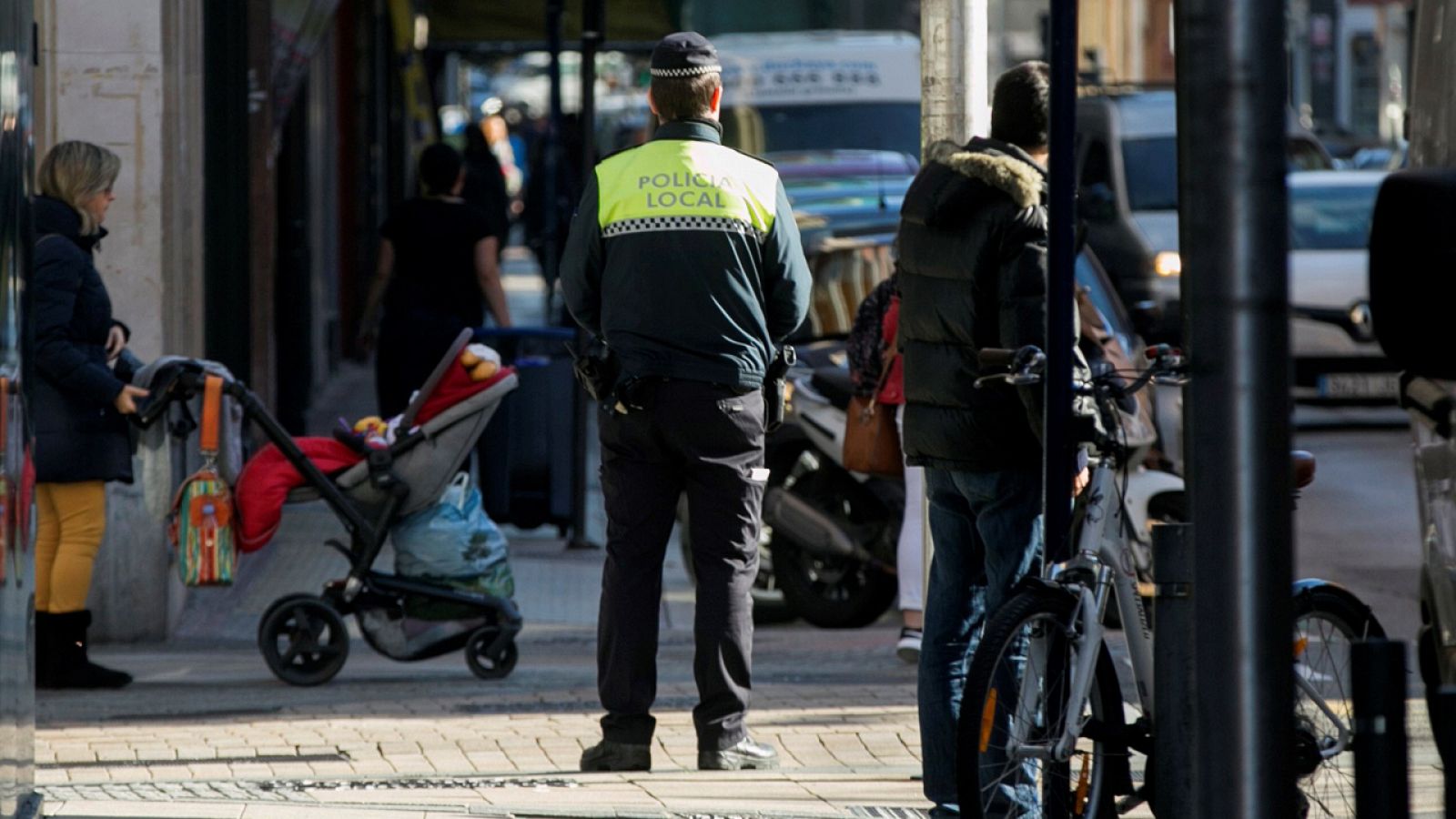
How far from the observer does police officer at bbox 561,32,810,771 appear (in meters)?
6.24

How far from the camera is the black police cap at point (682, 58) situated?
6309 mm

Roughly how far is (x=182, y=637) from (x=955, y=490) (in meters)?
4.48

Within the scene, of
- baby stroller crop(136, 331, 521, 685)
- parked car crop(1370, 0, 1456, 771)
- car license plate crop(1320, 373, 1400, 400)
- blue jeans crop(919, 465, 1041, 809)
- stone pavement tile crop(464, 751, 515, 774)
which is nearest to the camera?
parked car crop(1370, 0, 1456, 771)

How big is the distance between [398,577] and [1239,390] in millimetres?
5493

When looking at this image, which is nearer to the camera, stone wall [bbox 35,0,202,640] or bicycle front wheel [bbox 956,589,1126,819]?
bicycle front wheel [bbox 956,589,1126,819]

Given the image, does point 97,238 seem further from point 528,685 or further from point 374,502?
point 528,685

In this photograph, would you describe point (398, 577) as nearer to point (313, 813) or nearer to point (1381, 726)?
point (313, 813)

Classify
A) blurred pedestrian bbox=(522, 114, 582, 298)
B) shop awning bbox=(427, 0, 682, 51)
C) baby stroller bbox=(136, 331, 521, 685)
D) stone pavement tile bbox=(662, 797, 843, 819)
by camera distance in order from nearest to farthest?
stone pavement tile bbox=(662, 797, 843, 819) → baby stroller bbox=(136, 331, 521, 685) → shop awning bbox=(427, 0, 682, 51) → blurred pedestrian bbox=(522, 114, 582, 298)

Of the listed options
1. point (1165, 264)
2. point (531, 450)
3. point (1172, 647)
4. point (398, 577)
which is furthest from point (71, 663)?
point (1165, 264)

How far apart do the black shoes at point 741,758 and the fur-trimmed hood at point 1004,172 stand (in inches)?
68.8

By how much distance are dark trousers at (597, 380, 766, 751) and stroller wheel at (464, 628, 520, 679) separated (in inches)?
78.7

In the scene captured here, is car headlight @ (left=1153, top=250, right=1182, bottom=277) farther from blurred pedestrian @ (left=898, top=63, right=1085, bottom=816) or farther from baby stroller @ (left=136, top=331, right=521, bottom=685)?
blurred pedestrian @ (left=898, top=63, right=1085, bottom=816)

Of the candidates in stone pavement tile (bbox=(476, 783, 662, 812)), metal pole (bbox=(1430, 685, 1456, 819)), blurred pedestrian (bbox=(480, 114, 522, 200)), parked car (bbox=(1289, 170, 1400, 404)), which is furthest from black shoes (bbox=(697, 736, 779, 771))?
blurred pedestrian (bbox=(480, 114, 522, 200))

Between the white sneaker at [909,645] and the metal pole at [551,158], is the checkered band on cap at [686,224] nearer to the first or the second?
the white sneaker at [909,645]
